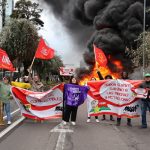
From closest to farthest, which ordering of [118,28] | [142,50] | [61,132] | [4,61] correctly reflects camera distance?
[61,132]
[4,61]
[142,50]
[118,28]

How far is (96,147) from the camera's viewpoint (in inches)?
372

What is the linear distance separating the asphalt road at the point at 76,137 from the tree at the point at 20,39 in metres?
28.2

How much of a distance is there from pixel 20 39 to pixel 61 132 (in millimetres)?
30627

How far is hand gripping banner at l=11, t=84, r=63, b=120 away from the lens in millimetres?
13703

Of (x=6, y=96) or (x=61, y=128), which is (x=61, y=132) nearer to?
(x=61, y=128)

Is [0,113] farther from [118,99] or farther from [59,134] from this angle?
[118,99]

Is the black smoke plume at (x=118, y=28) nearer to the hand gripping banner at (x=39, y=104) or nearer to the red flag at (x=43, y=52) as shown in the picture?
the red flag at (x=43, y=52)

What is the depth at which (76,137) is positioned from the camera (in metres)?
10.8

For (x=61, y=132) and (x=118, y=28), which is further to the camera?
(x=118, y=28)

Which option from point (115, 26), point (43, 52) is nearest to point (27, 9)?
point (115, 26)

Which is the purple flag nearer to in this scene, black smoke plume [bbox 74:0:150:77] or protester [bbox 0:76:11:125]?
protester [bbox 0:76:11:125]

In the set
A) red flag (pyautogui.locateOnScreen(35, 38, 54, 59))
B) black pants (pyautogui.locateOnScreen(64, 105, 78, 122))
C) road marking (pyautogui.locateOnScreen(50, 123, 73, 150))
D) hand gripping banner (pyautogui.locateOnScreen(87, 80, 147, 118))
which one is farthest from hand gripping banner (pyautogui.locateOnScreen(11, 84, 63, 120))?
red flag (pyautogui.locateOnScreen(35, 38, 54, 59))

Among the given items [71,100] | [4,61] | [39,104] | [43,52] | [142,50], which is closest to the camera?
[71,100]

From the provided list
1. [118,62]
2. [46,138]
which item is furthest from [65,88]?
[118,62]
